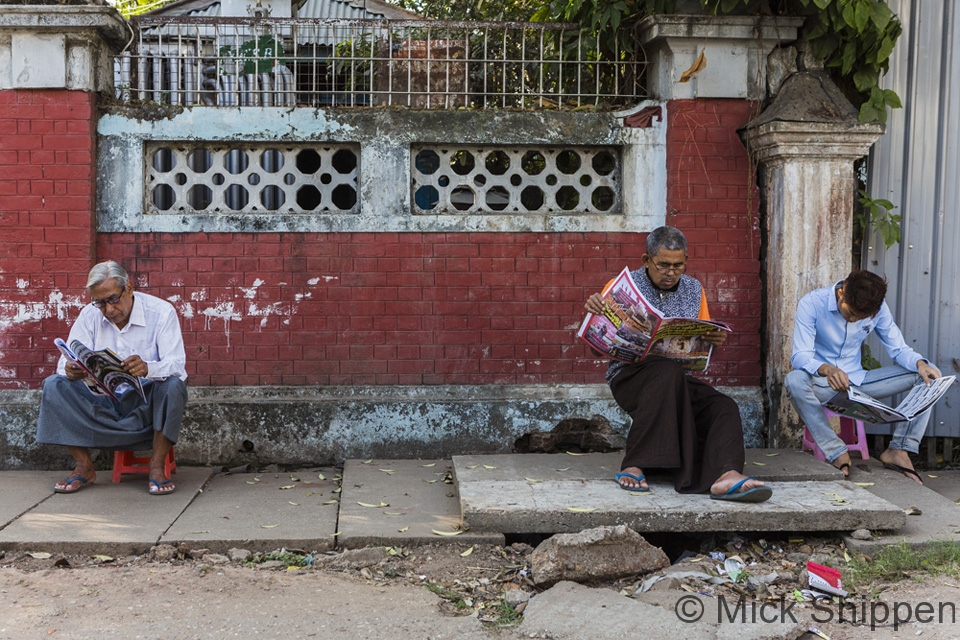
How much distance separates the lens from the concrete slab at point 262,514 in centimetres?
434

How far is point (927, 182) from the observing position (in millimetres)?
6043

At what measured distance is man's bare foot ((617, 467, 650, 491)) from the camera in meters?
4.79

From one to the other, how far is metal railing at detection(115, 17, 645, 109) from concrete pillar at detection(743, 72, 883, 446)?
38.6 inches

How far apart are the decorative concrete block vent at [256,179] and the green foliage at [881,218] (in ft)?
10.8

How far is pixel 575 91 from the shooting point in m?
6.22

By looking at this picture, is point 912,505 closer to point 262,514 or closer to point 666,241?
point 666,241

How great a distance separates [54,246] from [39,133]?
27.2 inches

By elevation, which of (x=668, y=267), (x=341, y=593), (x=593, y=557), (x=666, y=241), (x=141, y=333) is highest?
(x=666, y=241)

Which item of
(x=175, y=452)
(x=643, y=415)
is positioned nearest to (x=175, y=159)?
(x=175, y=452)

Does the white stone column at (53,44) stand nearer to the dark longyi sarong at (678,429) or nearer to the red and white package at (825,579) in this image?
the dark longyi sarong at (678,429)

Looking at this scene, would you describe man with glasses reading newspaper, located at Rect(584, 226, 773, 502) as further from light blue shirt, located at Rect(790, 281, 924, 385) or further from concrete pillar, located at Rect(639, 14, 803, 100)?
concrete pillar, located at Rect(639, 14, 803, 100)

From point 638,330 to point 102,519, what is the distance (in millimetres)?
2837

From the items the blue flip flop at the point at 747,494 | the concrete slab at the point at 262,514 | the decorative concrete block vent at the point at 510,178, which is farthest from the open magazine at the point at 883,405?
the concrete slab at the point at 262,514

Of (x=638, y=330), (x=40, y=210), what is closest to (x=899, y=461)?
(x=638, y=330)
